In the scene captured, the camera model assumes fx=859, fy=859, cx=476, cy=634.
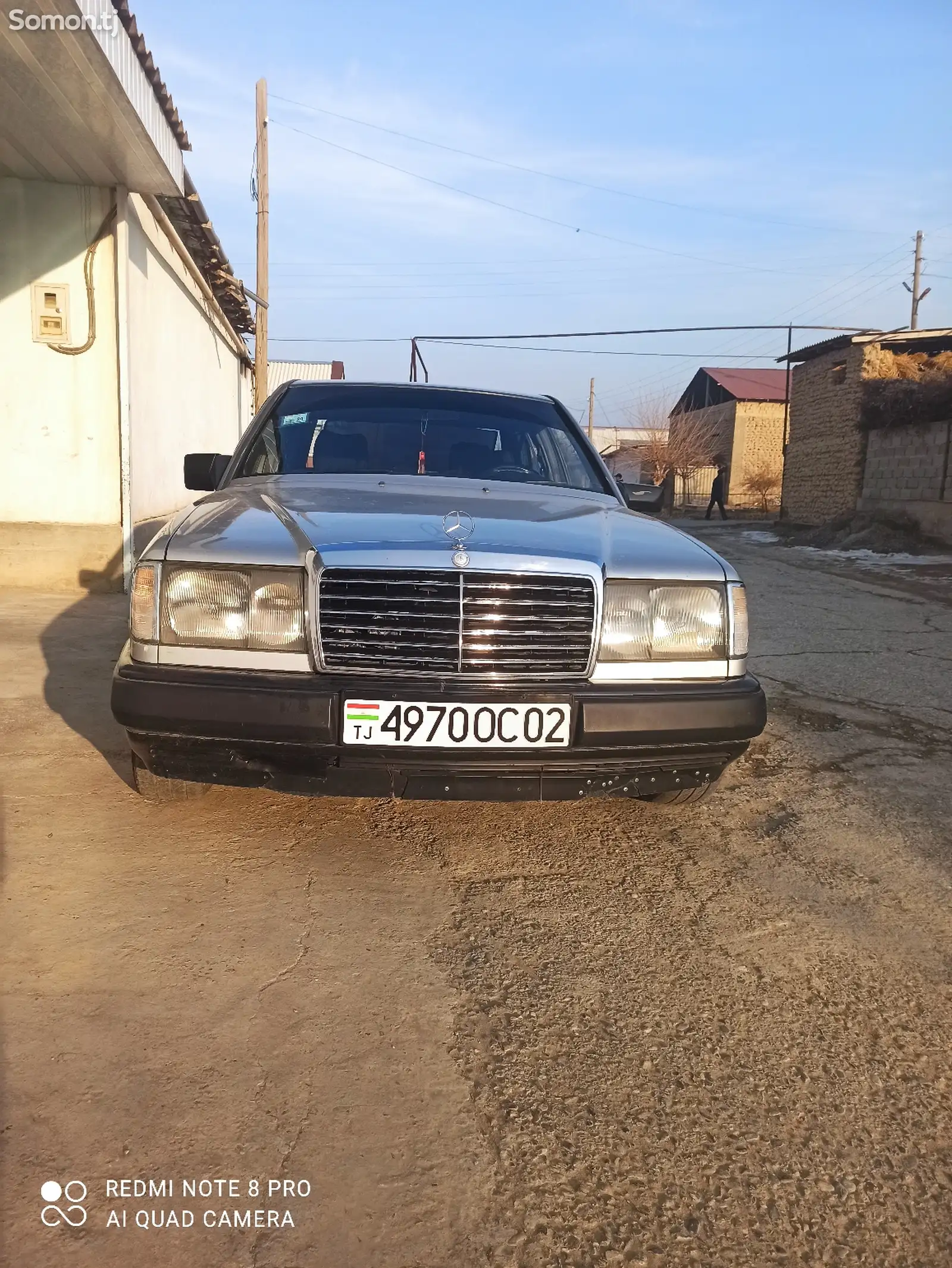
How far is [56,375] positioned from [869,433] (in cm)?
1423

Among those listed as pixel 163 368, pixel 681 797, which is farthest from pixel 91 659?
pixel 163 368

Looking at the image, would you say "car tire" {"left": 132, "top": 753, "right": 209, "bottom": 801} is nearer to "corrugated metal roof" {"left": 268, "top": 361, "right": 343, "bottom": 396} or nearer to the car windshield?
the car windshield

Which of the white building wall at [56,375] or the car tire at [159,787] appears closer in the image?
the car tire at [159,787]

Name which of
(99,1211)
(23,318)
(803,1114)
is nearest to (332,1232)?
(99,1211)

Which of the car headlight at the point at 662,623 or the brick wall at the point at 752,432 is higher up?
the brick wall at the point at 752,432

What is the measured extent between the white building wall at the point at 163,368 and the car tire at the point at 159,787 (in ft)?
15.9

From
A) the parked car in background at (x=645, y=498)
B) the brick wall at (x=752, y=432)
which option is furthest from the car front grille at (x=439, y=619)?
the brick wall at (x=752, y=432)

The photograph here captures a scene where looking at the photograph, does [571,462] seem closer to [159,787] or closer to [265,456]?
[265,456]

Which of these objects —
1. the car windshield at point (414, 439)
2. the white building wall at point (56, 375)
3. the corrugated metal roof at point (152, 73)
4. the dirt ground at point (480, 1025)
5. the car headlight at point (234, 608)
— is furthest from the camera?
the white building wall at point (56, 375)

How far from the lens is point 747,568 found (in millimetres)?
11508

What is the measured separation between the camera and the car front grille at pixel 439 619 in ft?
7.48

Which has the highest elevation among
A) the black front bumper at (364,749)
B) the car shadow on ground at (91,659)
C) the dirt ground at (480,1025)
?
the black front bumper at (364,749)

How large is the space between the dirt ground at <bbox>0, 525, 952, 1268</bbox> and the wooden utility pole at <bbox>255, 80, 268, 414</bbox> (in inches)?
549

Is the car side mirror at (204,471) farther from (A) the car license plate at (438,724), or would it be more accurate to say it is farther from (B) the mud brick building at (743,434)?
(B) the mud brick building at (743,434)
